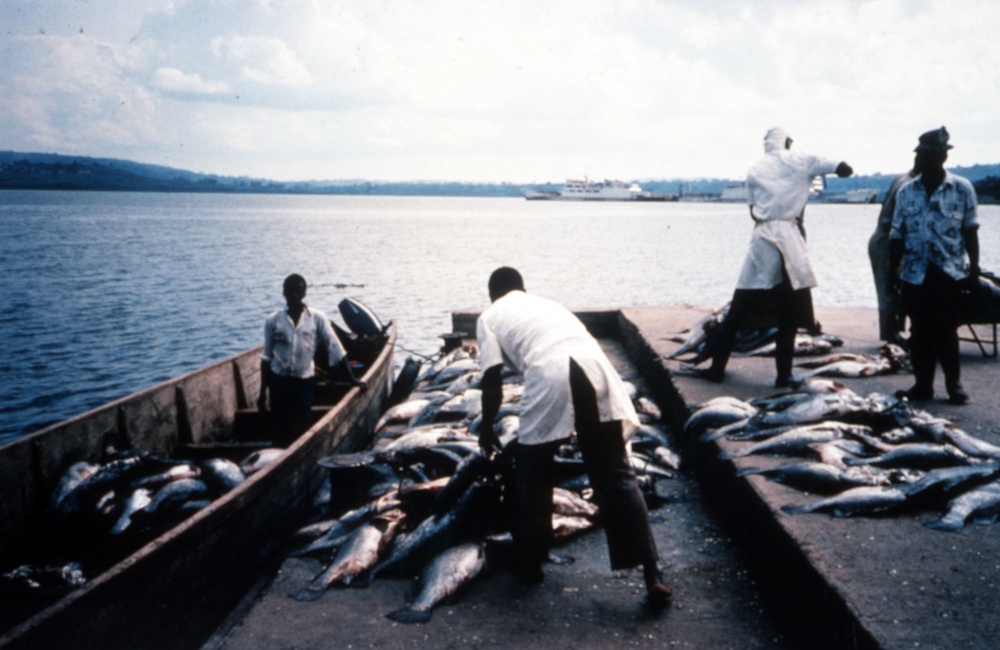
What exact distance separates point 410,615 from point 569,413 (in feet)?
5.07

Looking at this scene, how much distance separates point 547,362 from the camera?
431 centimetres

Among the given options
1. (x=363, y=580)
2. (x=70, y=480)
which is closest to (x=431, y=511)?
(x=363, y=580)

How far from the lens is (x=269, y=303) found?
112 feet

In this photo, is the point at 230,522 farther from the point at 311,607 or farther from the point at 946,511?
the point at 946,511

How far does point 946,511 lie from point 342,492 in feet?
15.2

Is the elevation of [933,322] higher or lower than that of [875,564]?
higher

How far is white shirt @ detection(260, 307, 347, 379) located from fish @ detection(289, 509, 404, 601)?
3495 millimetres

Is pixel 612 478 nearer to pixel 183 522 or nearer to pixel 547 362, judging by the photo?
pixel 547 362

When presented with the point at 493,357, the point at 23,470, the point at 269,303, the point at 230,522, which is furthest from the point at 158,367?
the point at 493,357

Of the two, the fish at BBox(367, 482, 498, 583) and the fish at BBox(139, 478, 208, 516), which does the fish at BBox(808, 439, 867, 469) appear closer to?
the fish at BBox(367, 482, 498, 583)

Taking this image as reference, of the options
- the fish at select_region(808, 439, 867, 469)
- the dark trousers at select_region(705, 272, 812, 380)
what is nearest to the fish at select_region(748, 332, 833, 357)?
the dark trousers at select_region(705, 272, 812, 380)

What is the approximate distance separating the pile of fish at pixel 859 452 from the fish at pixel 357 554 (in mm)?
2551

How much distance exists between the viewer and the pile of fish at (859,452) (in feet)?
15.1

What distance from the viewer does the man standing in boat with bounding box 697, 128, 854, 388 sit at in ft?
23.1
